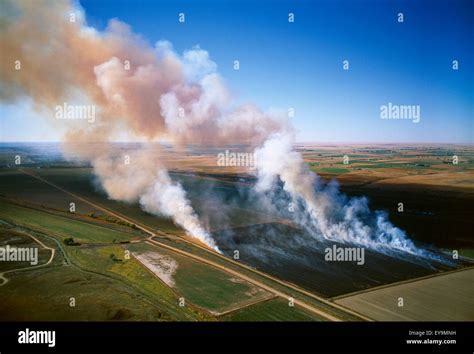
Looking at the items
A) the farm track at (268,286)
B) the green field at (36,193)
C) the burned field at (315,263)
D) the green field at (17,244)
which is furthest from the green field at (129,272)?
the green field at (36,193)

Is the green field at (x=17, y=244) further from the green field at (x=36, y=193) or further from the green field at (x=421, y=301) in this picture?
the green field at (x=421, y=301)

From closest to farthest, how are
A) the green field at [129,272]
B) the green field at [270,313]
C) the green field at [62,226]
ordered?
the green field at [270,313] → the green field at [129,272] → the green field at [62,226]

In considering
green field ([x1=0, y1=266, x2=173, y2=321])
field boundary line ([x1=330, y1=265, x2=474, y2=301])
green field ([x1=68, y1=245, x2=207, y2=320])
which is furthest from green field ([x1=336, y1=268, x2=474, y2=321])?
green field ([x1=0, y1=266, x2=173, y2=321])

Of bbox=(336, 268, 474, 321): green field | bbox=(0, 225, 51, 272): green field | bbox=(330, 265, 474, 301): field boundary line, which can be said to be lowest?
bbox=(336, 268, 474, 321): green field

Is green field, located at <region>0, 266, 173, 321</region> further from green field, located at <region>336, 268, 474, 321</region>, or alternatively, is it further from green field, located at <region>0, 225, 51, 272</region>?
green field, located at <region>336, 268, 474, 321</region>

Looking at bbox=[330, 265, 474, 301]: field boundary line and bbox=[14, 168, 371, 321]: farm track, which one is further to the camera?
bbox=[330, 265, 474, 301]: field boundary line

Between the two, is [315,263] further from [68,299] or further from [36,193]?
[36,193]

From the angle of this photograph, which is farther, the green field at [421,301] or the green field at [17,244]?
the green field at [17,244]

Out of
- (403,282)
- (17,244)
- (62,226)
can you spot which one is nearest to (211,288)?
(403,282)
